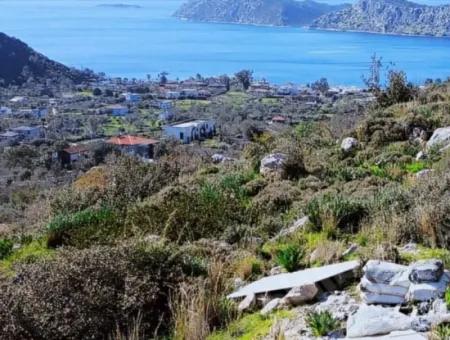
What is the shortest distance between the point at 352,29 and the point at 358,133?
132 metres

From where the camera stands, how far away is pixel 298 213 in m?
7.14

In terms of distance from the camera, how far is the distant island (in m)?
117

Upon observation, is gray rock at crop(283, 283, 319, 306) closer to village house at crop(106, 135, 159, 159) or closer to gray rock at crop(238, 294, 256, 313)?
gray rock at crop(238, 294, 256, 313)

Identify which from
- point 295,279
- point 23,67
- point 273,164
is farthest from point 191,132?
point 23,67

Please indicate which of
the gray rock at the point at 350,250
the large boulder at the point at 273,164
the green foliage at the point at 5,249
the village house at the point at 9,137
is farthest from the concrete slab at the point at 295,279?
the village house at the point at 9,137

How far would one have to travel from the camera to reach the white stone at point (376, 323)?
11.3 ft

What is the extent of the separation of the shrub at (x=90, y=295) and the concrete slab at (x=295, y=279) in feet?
1.93

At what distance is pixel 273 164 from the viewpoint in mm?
9594

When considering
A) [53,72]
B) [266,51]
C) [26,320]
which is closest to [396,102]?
[26,320]

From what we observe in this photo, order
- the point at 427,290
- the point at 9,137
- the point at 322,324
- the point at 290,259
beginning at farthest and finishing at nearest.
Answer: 1. the point at 9,137
2. the point at 290,259
3. the point at 427,290
4. the point at 322,324

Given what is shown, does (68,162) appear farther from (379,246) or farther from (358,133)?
(379,246)

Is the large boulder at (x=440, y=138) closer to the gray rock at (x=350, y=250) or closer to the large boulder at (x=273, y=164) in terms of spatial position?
the large boulder at (x=273, y=164)

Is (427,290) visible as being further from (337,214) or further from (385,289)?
(337,214)

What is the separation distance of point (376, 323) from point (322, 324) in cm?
32
